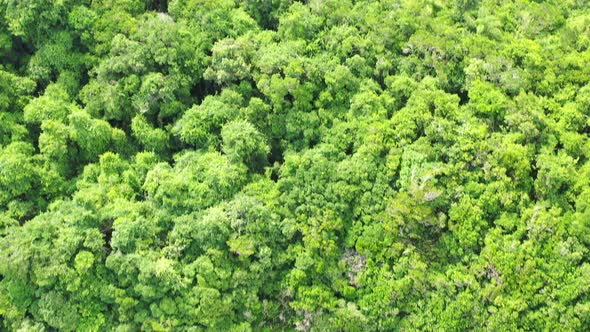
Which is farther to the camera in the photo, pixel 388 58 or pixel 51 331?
pixel 388 58

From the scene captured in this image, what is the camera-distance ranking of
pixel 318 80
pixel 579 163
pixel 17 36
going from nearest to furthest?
pixel 579 163
pixel 318 80
pixel 17 36

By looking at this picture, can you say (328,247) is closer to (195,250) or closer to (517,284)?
(195,250)

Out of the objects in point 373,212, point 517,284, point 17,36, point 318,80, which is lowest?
point 517,284

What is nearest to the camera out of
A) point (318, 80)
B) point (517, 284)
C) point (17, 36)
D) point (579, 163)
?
point (517, 284)

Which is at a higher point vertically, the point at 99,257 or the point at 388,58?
the point at 388,58

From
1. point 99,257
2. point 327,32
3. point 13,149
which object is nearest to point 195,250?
point 99,257

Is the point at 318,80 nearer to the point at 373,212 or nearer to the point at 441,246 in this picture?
the point at 373,212
